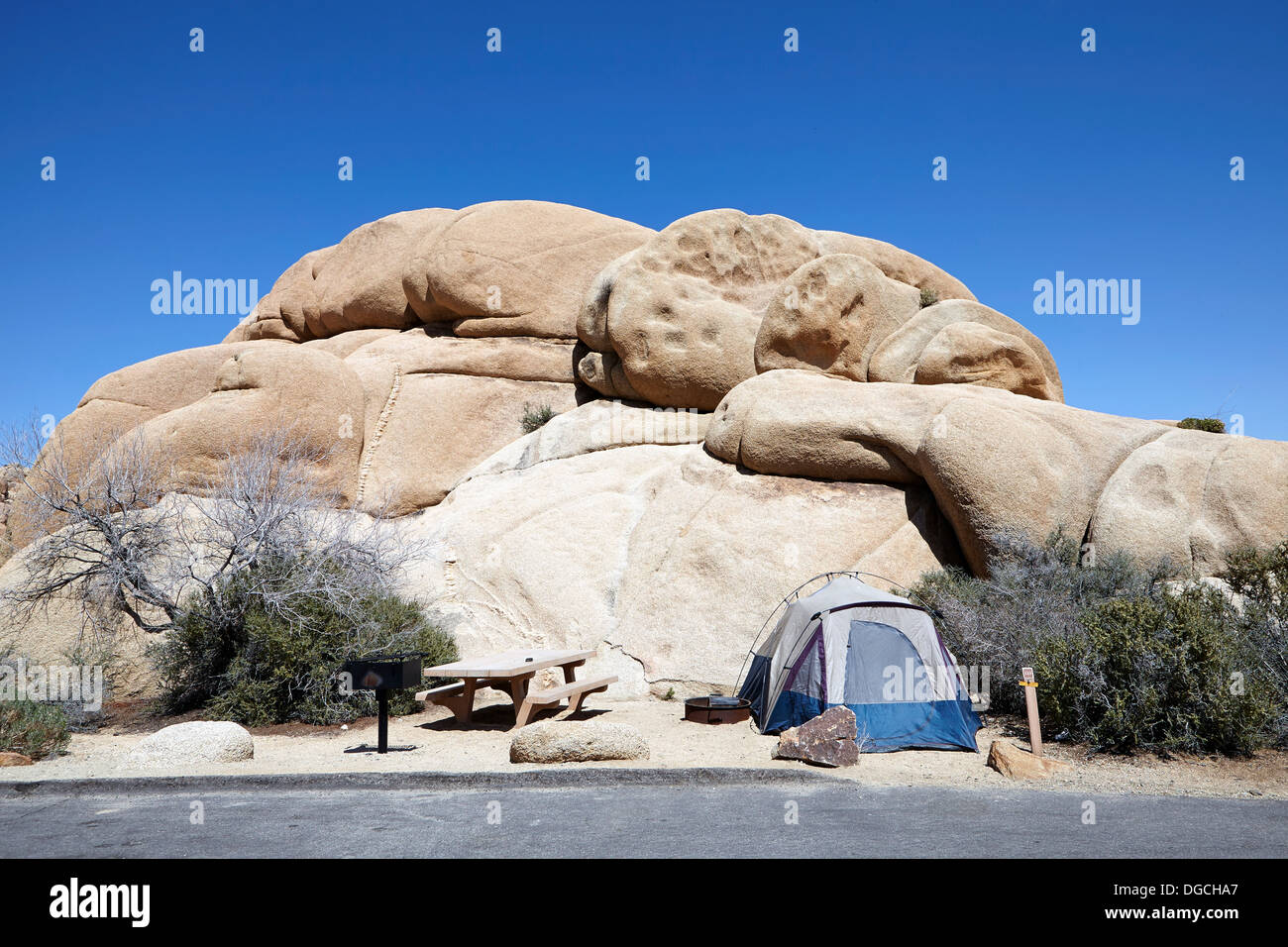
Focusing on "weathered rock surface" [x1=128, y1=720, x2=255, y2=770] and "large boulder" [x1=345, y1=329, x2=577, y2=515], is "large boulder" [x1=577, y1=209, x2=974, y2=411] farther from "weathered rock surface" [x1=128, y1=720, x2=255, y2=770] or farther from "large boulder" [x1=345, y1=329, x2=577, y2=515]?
"weathered rock surface" [x1=128, y1=720, x2=255, y2=770]

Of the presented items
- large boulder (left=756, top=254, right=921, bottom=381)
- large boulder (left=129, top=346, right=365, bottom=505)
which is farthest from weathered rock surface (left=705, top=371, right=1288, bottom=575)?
large boulder (left=129, top=346, right=365, bottom=505)

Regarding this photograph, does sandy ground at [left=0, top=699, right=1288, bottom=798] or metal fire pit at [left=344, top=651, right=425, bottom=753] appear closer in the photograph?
sandy ground at [left=0, top=699, right=1288, bottom=798]

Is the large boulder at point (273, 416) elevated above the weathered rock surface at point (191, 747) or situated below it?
above

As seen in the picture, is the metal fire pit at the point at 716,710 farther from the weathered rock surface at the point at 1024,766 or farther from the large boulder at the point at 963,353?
the large boulder at the point at 963,353

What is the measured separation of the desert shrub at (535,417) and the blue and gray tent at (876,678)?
439 inches

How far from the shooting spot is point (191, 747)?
8477mm

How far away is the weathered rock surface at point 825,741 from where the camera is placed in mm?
8359

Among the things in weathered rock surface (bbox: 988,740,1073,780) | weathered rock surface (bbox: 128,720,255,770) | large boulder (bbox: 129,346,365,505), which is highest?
large boulder (bbox: 129,346,365,505)

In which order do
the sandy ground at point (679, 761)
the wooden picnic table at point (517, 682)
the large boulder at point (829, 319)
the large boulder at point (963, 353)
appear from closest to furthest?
the sandy ground at point (679, 761) → the wooden picnic table at point (517, 682) → the large boulder at point (963, 353) → the large boulder at point (829, 319)

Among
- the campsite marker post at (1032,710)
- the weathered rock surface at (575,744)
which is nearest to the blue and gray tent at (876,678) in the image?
the campsite marker post at (1032,710)

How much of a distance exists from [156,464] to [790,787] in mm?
13477

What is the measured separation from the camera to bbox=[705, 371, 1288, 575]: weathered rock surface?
12.2 metres

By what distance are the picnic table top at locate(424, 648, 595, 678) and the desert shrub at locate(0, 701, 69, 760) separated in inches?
147
